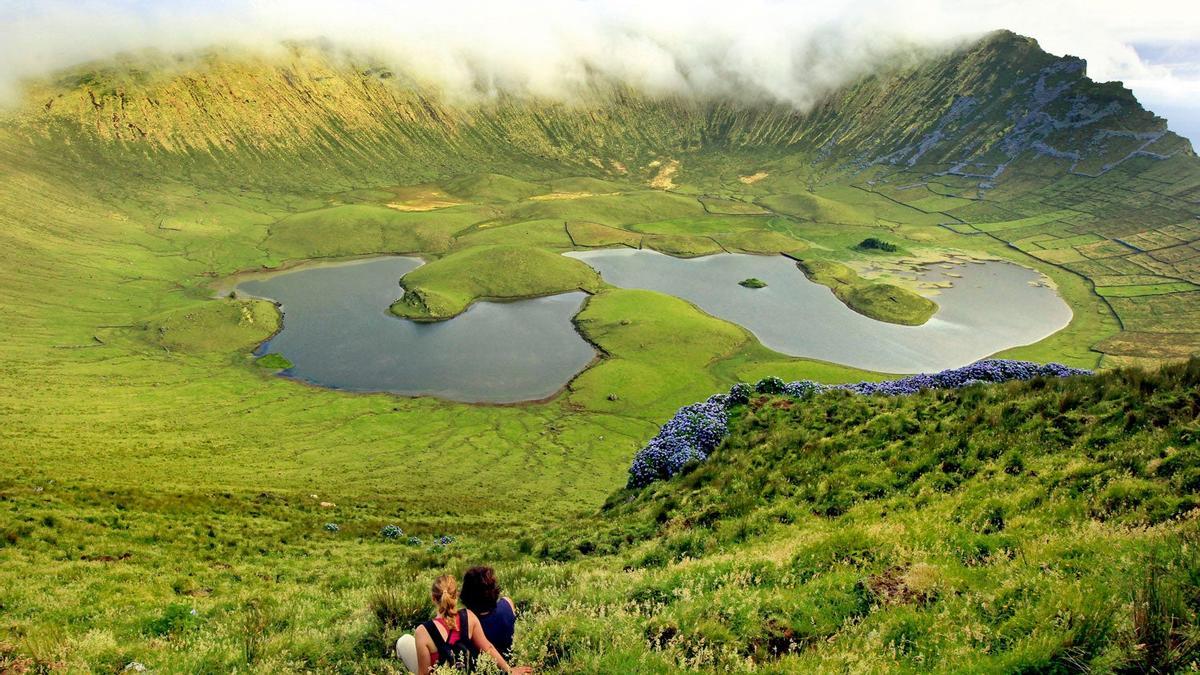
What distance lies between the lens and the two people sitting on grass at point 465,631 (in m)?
8.97

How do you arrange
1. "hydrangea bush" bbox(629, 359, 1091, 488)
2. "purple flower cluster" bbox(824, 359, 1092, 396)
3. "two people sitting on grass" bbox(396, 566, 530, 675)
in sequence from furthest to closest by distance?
"purple flower cluster" bbox(824, 359, 1092, 396) → "hydrangea bush" bbox(629, 359, 1091, 488) → "two people sitting on grass" bbox(396, 566, 530, 675)

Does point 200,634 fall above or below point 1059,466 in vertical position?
below

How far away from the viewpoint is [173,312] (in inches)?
4980

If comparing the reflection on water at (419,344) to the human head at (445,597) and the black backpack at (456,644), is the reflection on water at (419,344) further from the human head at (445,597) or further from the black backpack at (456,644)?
the black backpack at (456,644)

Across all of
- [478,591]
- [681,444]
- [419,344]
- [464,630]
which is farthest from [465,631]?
[419,344]

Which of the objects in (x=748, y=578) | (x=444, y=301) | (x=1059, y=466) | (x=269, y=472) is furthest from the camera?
(x=444, y=301)

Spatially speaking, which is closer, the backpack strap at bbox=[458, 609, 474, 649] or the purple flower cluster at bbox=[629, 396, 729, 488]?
the backpack strap at bbox=[458, 609, 474, 649]

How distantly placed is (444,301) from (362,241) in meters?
69.7

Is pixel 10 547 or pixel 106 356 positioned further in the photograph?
pixel 106 356

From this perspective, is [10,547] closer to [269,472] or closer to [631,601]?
[631,601]

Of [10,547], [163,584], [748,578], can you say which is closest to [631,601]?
[748,578]

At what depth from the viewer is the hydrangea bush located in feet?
105

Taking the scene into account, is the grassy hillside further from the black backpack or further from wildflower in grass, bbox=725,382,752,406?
wildflower in grass, bbox=725,382,752,406

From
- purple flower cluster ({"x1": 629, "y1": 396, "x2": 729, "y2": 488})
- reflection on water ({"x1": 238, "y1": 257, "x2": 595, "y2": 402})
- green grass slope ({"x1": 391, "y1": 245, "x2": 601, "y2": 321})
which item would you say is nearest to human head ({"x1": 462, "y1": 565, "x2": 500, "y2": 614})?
purple flower cluster ({"x1": 629, "y1": 396, "x2": 729, "y2": 488})
